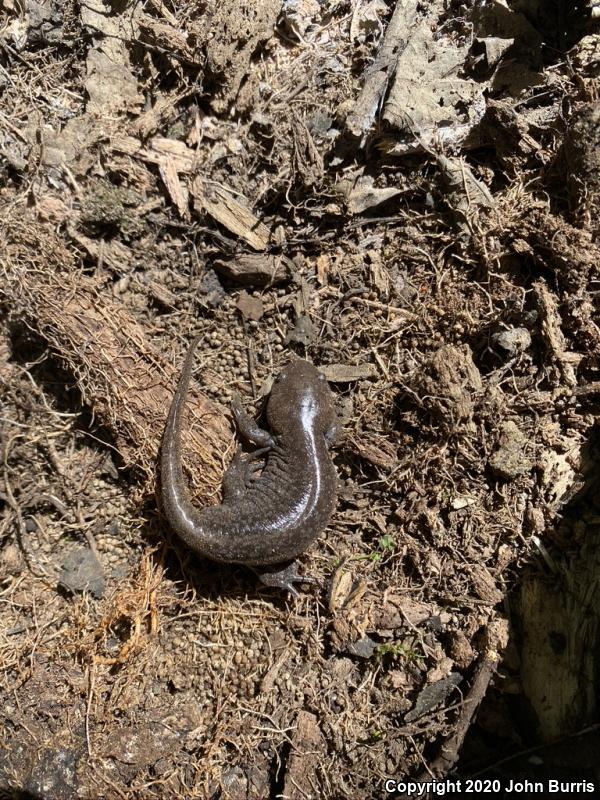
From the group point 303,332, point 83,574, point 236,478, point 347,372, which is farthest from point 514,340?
point 83,574

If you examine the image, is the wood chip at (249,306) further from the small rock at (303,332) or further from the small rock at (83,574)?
the small rock at (83,574)

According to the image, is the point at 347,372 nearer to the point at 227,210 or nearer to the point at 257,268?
the point at 257,268

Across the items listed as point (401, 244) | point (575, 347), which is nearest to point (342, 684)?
point (575, 347)

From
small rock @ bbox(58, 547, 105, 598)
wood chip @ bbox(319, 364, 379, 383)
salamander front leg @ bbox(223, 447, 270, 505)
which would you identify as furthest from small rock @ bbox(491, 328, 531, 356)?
small rock @ bbox(58, 547, 105, 598)

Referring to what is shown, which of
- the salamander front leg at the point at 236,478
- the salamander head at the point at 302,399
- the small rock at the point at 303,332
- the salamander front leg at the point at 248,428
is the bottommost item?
the salamander front leg at the point at 236,478

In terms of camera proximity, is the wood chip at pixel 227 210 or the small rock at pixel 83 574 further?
the small rock at pixel 83 574

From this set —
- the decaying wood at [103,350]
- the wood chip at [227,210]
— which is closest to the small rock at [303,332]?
the wood chip at [227,210]

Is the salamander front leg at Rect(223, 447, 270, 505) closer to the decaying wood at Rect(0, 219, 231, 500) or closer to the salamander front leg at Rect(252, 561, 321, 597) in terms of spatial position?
the decaying wood at Rect(0, 219, 231, 500)

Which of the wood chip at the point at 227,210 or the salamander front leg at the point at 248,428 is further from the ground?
the wood chip at the point at 227,210
